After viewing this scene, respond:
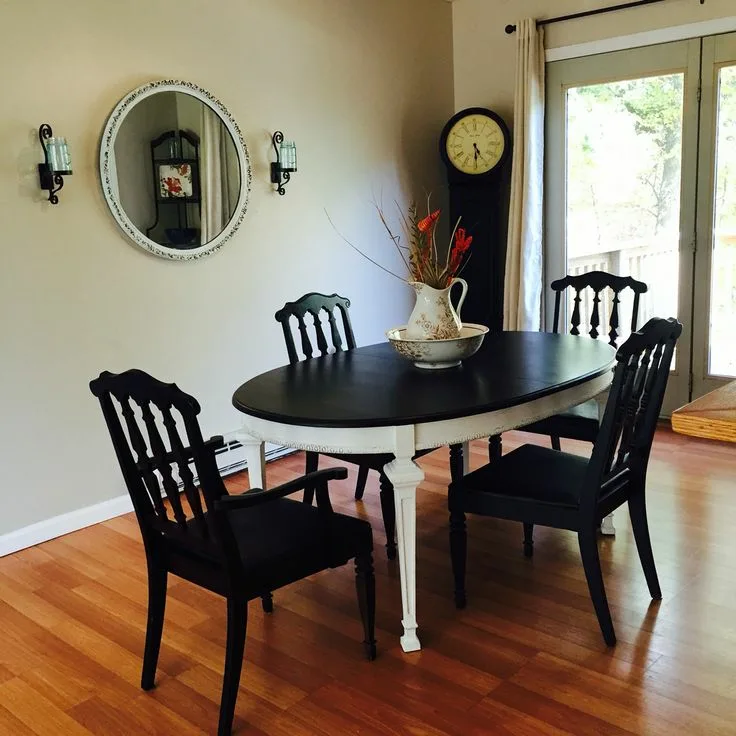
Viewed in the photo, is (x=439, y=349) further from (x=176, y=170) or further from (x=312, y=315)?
(x=176, y=170)

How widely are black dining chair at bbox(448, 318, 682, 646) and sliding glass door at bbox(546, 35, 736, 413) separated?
7.18 ft

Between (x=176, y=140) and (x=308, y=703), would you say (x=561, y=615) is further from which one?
(x=176, y=140)

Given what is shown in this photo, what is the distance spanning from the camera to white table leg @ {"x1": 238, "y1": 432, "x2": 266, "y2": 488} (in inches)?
103

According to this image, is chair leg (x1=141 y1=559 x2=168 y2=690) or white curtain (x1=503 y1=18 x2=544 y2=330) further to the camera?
white curtain (x1=503 y1=18 x2=544 y2=330)

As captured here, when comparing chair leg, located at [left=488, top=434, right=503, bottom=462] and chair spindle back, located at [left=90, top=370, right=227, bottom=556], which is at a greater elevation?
chair spindle back, located at [left=90, top=370, right=227, bottom=556]

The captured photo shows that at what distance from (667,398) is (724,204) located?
1130 mm

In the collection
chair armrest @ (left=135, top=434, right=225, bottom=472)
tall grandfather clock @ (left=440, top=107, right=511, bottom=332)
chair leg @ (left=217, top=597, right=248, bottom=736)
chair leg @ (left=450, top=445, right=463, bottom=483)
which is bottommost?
chair leg @ (left=217, top=597, right=248, bottom=736)

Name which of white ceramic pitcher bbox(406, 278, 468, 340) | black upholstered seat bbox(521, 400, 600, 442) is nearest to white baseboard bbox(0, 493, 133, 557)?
white ceramic pitcher bbox(406, 278, 468, 340)

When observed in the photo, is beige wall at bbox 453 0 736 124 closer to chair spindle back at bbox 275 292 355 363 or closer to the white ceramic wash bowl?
chair spindle back at bbox 275 292 355 363

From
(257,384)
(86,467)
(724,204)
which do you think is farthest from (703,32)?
(86,467)

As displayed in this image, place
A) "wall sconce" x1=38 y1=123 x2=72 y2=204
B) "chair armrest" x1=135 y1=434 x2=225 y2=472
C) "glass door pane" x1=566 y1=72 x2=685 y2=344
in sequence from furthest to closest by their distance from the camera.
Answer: "glass door pane" x1=566 y1=72 x2=685 y2=344 < "wall sconce" x1=38 y1=123 x2=72 y2=204 < "chair armrest" x1=135 y1=434 x2=225 y2=472

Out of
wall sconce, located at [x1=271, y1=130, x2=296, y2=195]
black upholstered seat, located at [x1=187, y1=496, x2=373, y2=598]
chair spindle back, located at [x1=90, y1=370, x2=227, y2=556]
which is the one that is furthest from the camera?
wall sconce, located at [x1=271, y1=130, x2=296, y2=195]

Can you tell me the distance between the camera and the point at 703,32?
13.7 feet

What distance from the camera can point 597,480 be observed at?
2.29 meters
